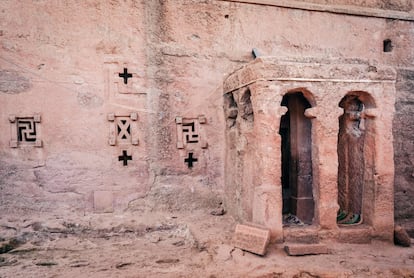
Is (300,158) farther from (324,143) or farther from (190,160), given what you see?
Result: (190,160)

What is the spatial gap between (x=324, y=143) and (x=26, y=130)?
3831 mm

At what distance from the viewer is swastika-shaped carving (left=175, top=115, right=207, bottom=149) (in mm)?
4645

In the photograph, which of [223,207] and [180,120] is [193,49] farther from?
[223,207]

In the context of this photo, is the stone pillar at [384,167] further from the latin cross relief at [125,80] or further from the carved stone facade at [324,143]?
the latin cross relief at [125,80]

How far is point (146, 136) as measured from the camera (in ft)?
14.9

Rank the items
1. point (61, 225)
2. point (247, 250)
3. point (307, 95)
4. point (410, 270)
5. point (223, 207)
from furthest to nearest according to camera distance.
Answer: point (223, 207) → point (61, 225) → point (307, 95) → point (247, 250) → point (410, 270)

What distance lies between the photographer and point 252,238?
3.35m

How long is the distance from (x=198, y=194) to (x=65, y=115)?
220cm

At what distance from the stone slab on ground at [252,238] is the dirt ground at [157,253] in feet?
0.23

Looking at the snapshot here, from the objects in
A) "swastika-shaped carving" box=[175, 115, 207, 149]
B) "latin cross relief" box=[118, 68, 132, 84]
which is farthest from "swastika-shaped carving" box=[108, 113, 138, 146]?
"swastika-shaped carving" box=[175, 115, 207, 149]

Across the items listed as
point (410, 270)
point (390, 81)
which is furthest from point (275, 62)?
point (410, 270)

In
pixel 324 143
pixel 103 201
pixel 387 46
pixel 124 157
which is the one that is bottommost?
pixel 103 201

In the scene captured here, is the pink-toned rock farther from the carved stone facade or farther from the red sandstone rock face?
the carved stone facade

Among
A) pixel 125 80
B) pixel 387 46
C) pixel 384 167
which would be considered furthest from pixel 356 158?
pixel 125 80
